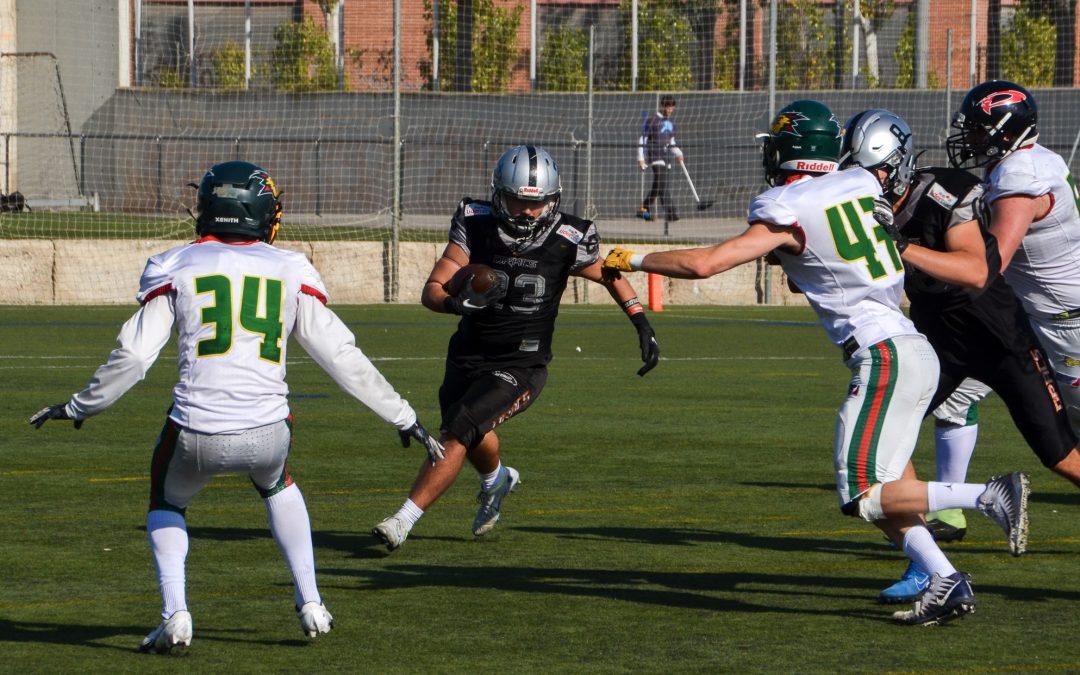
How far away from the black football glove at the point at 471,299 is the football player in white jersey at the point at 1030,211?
84.7 inches

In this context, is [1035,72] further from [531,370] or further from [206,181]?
[206,181]

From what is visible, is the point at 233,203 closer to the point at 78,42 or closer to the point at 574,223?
the point at 574,223

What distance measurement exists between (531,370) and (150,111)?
30329 millimetres

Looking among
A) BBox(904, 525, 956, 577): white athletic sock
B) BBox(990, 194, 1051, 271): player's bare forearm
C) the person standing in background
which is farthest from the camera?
the person standing in background

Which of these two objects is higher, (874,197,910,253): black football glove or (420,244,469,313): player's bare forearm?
(874,197,910,253): black football glove

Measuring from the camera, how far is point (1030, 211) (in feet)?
25.1

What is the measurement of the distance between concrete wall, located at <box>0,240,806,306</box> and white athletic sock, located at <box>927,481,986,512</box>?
17074 mm

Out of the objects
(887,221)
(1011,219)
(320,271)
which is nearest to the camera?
(887,221)

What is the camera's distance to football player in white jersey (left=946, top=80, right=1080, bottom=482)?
7641 millimetres

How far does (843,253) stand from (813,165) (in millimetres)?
426

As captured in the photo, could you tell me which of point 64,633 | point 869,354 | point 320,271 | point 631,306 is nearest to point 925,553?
point 869,354

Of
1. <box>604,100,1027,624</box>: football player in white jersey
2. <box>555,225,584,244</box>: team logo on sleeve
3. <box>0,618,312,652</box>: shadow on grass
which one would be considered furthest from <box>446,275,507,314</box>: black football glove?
<box>0,618,312,652</box>: shadow on grass

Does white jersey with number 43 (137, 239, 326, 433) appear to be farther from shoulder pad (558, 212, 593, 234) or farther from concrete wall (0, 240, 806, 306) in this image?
concrete wall (0, 240, 806, 306)

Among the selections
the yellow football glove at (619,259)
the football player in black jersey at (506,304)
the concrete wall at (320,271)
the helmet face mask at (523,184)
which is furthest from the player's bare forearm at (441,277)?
the concrete wall at (320,271)
